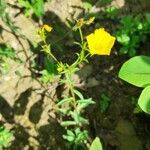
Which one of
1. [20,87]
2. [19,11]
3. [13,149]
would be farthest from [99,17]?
[13,149]

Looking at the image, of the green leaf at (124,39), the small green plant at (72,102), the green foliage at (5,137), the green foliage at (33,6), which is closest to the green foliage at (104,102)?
the small green plant at (72,102)

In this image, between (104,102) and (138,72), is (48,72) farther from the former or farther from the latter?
(138,72)

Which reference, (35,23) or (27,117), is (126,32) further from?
(27,117)

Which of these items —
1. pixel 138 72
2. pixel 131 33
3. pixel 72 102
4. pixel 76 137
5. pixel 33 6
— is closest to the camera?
pixel 138 72

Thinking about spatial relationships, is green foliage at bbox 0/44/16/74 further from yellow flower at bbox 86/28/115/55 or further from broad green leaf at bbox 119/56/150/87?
broad green leaf at bbox 119/56/150/87

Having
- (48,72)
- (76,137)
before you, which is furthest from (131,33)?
(76,137)

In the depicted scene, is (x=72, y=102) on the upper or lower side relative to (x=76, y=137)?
upper

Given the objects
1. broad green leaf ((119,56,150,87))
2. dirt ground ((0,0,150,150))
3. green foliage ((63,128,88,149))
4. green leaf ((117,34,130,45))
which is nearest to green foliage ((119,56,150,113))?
broad green leaf ((119,56,150,87))
